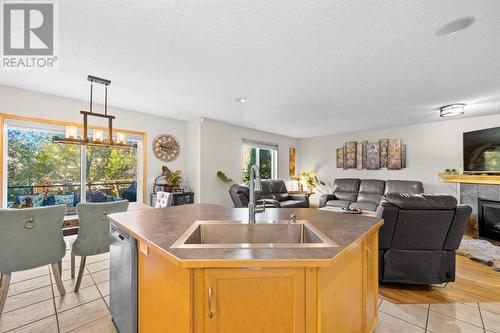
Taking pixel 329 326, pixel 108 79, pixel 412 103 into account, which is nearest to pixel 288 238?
pixel 329 326

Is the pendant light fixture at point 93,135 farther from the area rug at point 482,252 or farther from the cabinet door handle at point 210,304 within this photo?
the area rug at point 482,252

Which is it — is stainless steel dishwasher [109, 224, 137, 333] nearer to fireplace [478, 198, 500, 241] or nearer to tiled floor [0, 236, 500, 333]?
tiled floor [0, 236, 500, 333]

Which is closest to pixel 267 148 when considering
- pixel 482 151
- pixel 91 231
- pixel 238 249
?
pixel 482 151

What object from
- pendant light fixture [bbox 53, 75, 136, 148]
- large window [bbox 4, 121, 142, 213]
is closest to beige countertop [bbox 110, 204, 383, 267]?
pendant light fixture [bbox 53, 75, 136, 148]

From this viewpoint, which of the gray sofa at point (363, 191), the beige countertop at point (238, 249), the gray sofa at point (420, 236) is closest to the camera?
the beige countertop at point (238, 249)

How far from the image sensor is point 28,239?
1.87 metres

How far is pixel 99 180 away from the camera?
4023mm

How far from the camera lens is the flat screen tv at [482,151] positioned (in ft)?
13.3

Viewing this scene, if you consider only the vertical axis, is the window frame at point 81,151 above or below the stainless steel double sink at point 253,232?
above

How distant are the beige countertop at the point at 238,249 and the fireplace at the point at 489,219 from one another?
4.04 metres

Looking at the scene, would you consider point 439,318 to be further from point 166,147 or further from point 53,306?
point 166,147

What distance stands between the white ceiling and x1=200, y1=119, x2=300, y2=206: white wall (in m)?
1.15

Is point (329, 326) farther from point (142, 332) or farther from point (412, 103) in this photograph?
point (412, 103)

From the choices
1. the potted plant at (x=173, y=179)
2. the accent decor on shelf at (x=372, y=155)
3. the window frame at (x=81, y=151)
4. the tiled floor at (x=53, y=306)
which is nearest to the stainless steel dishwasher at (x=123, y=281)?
the tiled floor at (x=53, y=306)
